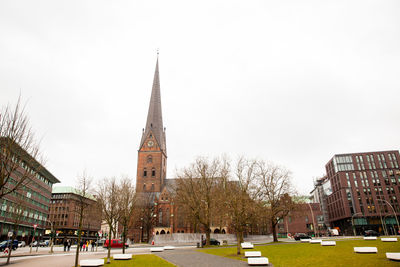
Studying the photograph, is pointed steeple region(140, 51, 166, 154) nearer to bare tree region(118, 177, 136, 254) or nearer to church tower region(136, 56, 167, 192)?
church tower region(136, 56, 167, 192)

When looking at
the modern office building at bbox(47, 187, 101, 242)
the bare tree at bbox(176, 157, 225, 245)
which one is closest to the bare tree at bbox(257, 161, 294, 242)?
the bare tree at bbox(176, 157, 225, 245)

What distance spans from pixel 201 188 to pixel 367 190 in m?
70.0

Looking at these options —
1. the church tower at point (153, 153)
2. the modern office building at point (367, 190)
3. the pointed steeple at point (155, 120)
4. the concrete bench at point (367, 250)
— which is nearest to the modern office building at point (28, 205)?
the church tower at point (153, 153)

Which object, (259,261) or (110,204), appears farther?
(110,204)

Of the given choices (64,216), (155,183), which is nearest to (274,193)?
(155,183)

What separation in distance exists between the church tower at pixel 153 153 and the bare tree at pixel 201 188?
3990 centimetres

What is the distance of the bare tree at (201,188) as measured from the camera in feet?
140

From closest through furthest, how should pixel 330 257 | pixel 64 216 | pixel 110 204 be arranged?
pixel 330 257 < pixel 110 204 < pixel 64 216

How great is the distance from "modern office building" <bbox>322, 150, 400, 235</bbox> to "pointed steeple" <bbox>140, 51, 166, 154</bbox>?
61.2 meters

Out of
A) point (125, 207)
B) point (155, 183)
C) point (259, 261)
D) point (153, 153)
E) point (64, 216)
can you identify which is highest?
point (153, 153)

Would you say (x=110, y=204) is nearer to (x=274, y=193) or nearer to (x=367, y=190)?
(x=274, y=193)

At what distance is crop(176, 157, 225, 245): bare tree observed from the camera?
42750 millimetres

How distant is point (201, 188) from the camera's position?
4475 cm

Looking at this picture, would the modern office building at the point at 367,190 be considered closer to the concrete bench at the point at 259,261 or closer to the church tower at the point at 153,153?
the church tower at the point at 153,153
